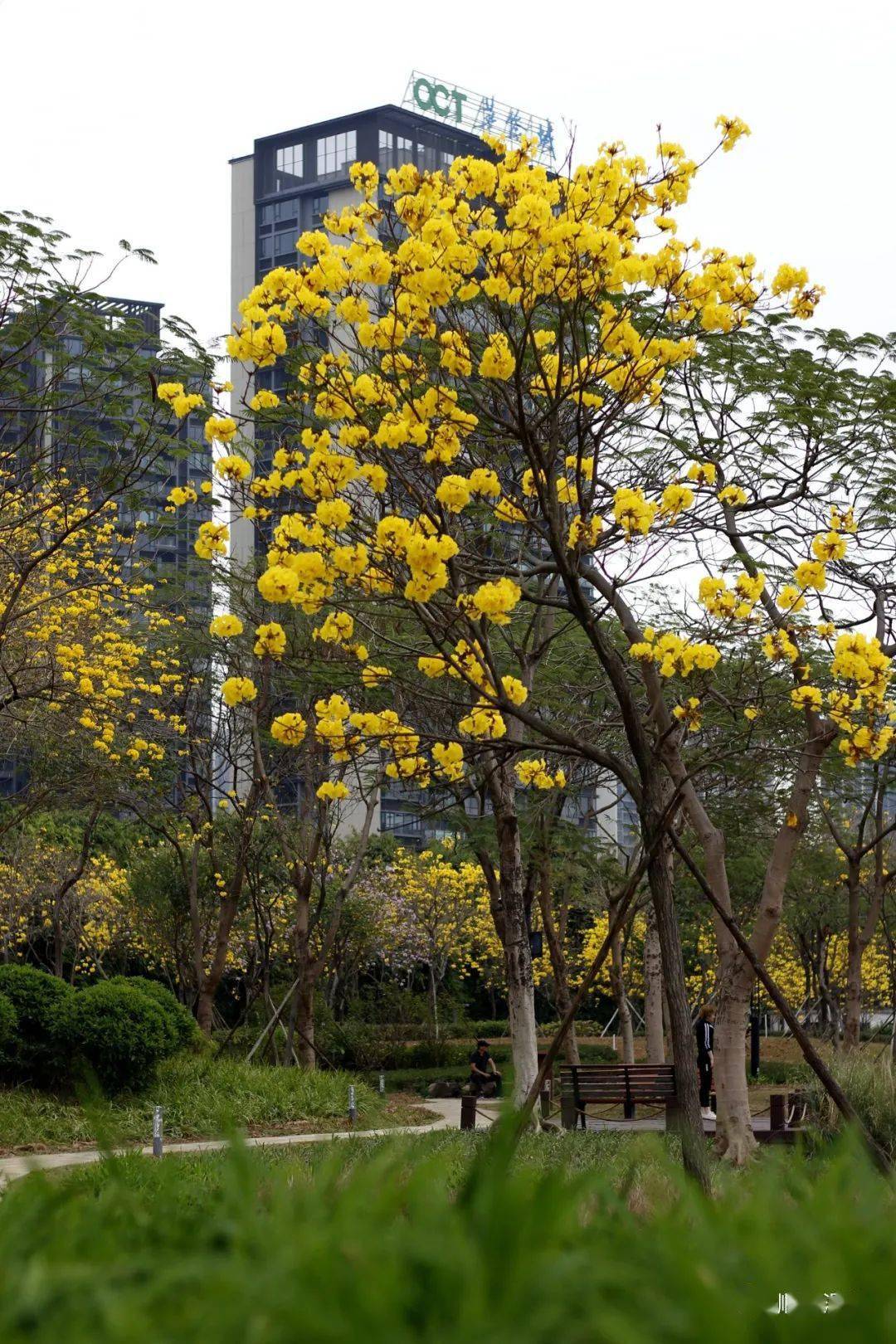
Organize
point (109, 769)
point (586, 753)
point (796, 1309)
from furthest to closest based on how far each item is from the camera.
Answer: point (109, 769) → point (586, 753) → point (796, 1309)

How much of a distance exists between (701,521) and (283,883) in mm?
19872

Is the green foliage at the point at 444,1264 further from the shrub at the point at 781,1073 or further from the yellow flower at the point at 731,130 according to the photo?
the shrub at the point at 781,1073

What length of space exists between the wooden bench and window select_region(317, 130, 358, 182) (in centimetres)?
5950

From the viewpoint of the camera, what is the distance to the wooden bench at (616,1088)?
46.8 feet

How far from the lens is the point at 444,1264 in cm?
134

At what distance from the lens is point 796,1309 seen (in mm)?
1217

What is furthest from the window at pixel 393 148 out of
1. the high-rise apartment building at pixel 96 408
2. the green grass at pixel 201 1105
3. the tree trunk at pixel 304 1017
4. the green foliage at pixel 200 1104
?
the green grass at pixel 201 1105

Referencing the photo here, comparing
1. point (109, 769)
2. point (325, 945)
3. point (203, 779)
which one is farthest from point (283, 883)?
point (109, 769)

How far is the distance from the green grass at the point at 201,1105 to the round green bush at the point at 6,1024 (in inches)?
18.4

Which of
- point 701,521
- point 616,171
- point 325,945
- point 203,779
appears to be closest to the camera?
point 616,171

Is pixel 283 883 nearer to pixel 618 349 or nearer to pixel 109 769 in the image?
pixel 109 769

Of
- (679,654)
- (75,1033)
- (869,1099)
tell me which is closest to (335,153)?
(75,1033)

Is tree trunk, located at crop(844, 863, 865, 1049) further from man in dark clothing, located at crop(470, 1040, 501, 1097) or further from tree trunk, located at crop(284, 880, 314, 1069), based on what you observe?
tree trunk, located at crop(284, 880, 314, 1069)

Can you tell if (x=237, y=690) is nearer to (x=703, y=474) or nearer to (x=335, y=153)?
(x=703, y=474)
